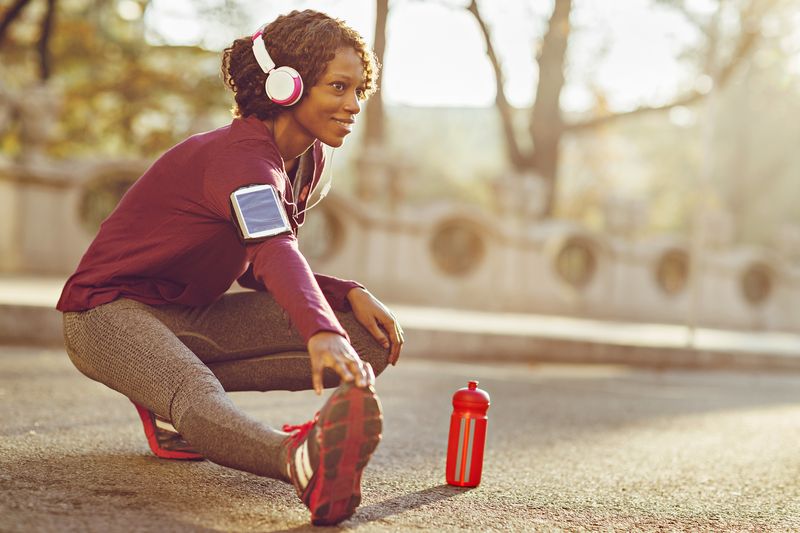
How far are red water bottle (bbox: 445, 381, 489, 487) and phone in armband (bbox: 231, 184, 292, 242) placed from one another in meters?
1.02

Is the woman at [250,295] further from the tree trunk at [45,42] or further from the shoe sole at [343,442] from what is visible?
the tree trunk at [45,42]

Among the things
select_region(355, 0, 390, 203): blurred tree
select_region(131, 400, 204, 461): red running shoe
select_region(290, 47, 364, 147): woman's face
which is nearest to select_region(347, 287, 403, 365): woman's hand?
select_region(290, 47, 364, 147): woman's face

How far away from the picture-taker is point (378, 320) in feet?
11.7

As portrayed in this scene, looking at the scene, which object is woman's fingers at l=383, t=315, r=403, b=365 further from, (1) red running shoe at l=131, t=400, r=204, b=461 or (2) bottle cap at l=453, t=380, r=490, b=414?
(1) red running shoe at l=131, t=400, r=204, b=461

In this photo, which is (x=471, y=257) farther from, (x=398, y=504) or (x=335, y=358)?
(x=335, y=358)

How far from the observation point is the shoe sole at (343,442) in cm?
266

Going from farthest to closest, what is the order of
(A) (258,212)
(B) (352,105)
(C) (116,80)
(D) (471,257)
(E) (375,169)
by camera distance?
(C) (116,80) < (D) (471,257) < (E) (375,169) < (B) (352,105) < (A) (258,212)

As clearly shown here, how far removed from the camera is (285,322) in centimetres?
361

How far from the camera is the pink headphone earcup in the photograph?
3.13m

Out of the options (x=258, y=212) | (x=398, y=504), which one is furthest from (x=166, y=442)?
(x=258, y=212)

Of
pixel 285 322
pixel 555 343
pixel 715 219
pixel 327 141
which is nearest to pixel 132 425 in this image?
pixel 285 322

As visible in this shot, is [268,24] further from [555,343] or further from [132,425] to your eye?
[555,343]

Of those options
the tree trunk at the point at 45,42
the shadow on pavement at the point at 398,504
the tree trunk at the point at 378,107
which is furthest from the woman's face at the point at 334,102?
the tree trunk at the point at 45,42

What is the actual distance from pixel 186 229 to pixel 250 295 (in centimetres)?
49
